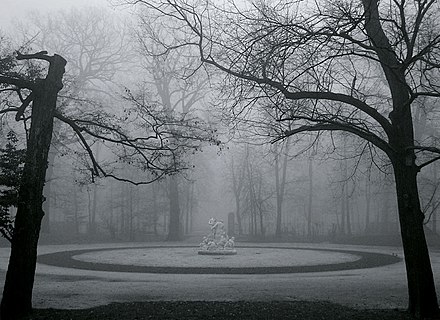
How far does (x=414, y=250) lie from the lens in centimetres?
849

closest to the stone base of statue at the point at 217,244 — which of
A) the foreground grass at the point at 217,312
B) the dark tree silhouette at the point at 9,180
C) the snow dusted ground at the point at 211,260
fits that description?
the snow dusted ground at the point at 211,260

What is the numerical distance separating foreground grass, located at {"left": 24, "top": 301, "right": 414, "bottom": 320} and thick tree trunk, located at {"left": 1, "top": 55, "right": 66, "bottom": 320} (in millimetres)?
429

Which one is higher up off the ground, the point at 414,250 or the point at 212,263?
the point at 414,250

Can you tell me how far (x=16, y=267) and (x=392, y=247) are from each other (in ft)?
78.7

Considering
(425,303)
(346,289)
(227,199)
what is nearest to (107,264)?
(346,289)

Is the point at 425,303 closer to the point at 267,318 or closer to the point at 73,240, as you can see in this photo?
the point at 267,318

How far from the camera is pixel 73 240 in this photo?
31531mm

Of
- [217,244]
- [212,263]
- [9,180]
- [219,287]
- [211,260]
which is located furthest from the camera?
[217,244]

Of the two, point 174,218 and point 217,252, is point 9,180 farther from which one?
point 174,218

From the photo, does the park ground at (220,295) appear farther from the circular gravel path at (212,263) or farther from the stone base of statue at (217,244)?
the stone base of statue at (217,244)

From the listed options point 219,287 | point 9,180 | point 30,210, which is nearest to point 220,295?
point 219,287

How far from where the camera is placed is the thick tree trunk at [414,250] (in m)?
8.36

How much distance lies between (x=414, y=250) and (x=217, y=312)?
355cm

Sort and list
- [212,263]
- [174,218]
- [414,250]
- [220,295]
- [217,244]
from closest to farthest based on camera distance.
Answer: [414,250]
[220,295]
[212,263]
[217,244]
[174,218]
